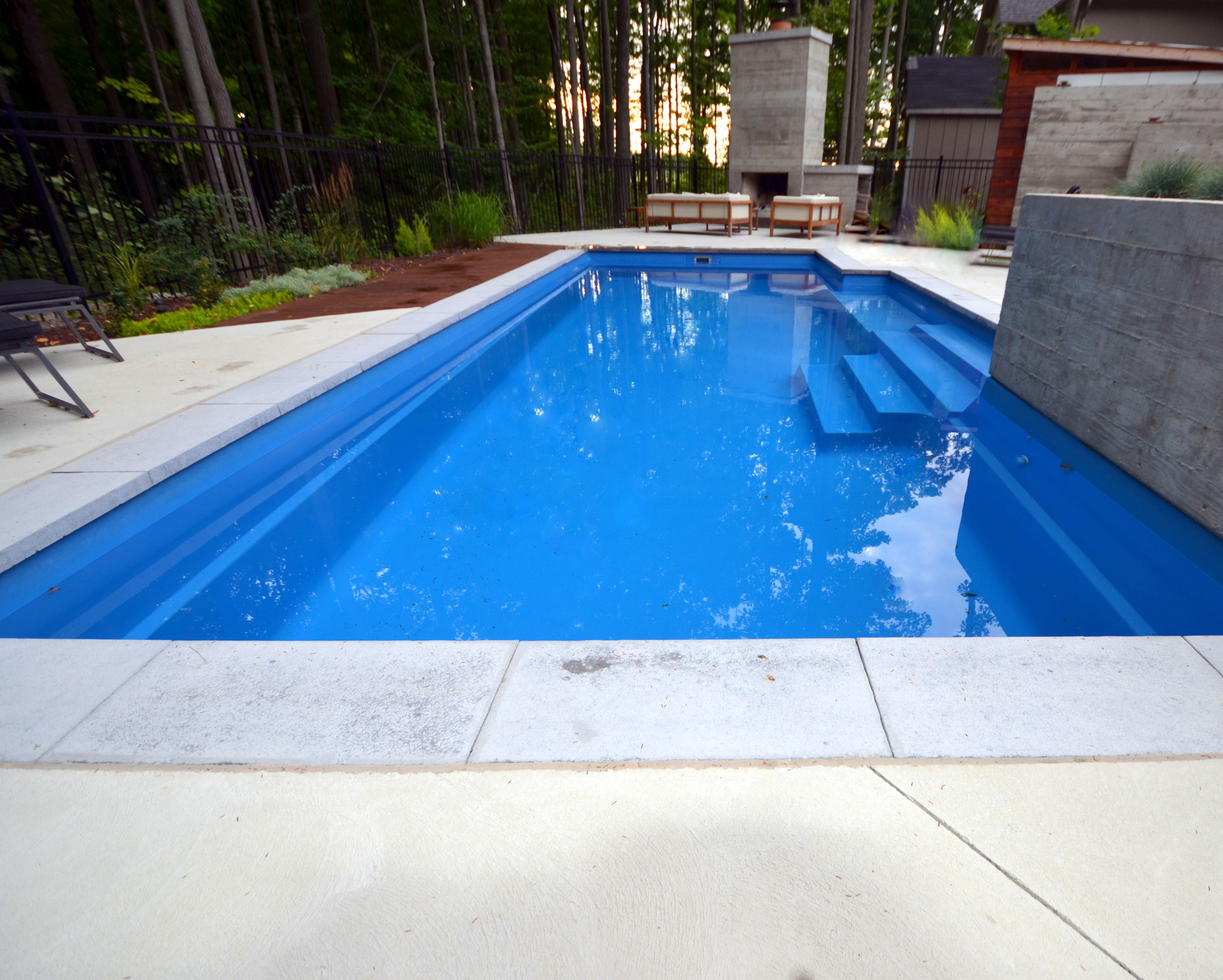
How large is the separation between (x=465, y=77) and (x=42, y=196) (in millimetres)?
14519

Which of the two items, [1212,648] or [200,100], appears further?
[200,100]

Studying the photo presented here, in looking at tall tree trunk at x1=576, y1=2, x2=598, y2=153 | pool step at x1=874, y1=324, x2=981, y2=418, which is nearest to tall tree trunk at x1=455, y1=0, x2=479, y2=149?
tall tree trunk at x1=576, y1=2, x2=598, y2=153

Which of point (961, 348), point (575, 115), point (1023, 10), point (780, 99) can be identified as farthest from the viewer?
point (575, 115)

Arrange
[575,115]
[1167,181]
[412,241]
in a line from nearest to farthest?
[1167,181]
[412,241]
[575,115]

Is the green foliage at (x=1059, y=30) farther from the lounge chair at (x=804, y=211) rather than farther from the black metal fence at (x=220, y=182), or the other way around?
the black metal fence at (x=220, y=182)

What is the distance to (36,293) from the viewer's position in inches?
158

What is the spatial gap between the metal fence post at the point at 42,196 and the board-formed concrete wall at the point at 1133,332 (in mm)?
7379

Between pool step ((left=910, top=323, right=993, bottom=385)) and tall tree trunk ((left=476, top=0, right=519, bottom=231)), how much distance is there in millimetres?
9880

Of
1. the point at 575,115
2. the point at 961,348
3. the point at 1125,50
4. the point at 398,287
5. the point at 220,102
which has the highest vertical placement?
the point at 575,115

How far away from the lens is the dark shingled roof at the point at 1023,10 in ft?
50.3

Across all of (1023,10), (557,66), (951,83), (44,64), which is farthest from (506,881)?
(1023,10)

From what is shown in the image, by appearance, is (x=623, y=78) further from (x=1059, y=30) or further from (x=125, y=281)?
(x=125, y=281)

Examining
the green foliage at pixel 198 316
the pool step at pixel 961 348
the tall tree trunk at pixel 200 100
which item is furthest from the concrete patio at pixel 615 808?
the tall tree trunk at pixel 200 100

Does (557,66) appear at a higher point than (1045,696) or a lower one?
higher
